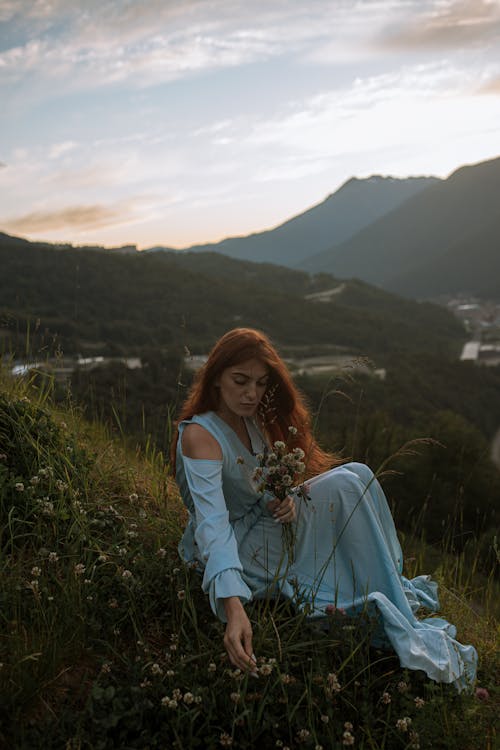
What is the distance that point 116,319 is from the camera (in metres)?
41.8

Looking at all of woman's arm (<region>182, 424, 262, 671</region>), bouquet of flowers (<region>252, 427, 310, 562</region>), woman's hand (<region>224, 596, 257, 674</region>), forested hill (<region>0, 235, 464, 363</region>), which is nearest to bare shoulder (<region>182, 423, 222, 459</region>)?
woman's arm (<region>182, 424, 262, 671</region>)

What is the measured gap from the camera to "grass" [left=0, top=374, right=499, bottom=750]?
1.90m

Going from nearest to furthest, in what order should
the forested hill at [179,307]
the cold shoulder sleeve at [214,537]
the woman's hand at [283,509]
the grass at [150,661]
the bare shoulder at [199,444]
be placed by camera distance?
the grass at [150,661] < the cold shoulder sleeve at [214,537] < the woman's hand at [283,509] < the bare shoulder at [199,444] < the forested hill at [179,307]

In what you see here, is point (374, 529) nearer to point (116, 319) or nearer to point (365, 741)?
point (365, 741)

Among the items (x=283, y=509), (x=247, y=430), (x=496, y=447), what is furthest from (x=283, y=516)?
(x=496, y=447)

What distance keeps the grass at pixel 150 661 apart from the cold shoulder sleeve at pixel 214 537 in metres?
0.19

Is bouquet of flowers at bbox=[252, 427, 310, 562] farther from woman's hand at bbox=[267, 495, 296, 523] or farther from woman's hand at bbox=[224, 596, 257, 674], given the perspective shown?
woman's hand at bbox=[224, 596, 257, 674]

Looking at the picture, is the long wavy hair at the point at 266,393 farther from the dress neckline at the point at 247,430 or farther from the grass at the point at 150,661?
the grass at the point at 150,661

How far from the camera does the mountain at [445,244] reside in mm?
129000

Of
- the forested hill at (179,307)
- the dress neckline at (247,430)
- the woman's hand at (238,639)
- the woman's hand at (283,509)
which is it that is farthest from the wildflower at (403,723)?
the forested hill at (179,307)

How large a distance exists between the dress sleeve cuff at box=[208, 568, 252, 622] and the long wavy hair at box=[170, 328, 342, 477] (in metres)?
0.58

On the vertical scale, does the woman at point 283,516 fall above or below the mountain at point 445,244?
below

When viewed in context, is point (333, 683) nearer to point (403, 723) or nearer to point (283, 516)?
point (403, 723)

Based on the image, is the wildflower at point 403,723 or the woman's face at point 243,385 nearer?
the wildflower at point 403,723
